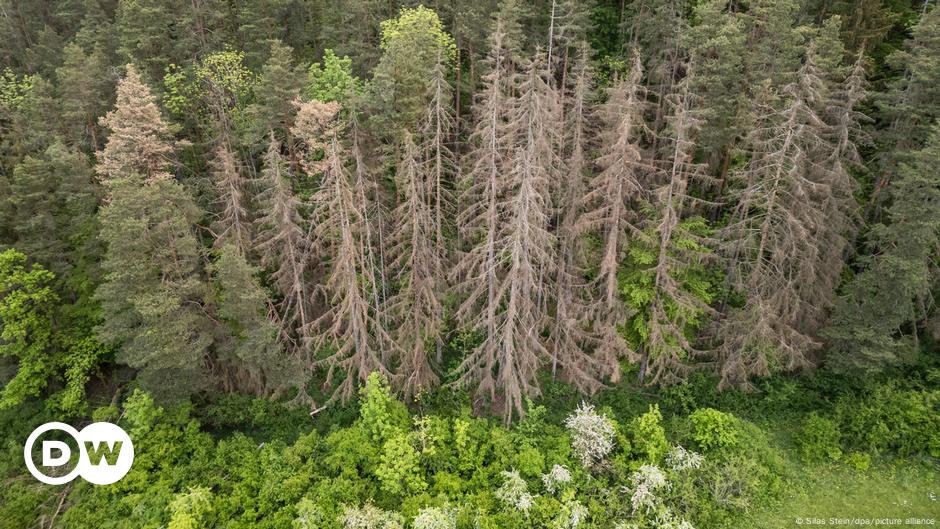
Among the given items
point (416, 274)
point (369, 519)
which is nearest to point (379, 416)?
point (369, 519)

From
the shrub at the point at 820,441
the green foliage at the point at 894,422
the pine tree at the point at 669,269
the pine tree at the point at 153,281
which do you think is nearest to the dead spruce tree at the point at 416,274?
the pine tree at the point at 669,269

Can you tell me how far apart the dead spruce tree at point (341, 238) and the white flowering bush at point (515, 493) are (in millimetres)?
7082

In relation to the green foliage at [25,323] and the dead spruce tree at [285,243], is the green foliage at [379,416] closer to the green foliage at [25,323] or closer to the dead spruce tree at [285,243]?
the dead spruce tree at [285,243]

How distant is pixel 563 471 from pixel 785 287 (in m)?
11.9

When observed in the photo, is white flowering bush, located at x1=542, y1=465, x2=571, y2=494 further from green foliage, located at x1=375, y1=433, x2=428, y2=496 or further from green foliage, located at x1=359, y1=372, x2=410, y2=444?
green foliage, located at x1=359, y1=372, x2=410, y2=444

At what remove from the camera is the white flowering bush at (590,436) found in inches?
793

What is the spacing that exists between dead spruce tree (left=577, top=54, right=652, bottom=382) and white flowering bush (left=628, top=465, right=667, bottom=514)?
3.84 m

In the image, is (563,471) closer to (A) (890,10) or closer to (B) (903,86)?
(B) (903,86)

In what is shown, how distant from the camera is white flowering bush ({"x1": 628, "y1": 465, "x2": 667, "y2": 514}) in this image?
18656 mm

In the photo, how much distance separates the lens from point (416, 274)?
70.2ft

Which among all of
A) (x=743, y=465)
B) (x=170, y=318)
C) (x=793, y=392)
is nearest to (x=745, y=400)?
(x=793, y=392)

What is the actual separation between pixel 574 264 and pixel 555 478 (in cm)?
865

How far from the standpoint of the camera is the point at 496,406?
76.5ft

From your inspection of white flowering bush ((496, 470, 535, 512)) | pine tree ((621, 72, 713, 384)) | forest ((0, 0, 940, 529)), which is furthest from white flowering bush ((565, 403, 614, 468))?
pine tree ((621, 72, 713, 384))
